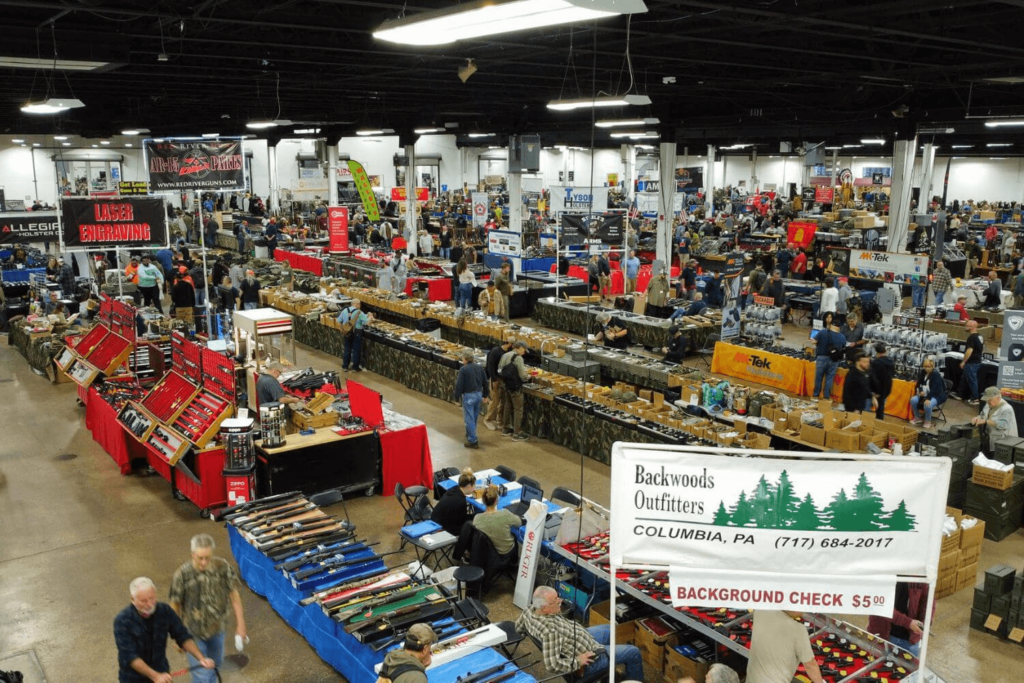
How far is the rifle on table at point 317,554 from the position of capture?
263 inches

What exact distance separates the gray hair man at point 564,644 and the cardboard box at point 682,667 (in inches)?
13.2

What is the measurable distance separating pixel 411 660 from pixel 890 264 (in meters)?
14.7

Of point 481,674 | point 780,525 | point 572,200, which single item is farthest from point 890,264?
point 780,525

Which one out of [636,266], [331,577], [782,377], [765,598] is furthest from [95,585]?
[636,266]

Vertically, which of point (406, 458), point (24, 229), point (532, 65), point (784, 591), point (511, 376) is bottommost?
point (406, 458)

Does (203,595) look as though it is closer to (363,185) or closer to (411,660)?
(411,660)

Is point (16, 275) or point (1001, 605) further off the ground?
point (16, 275)

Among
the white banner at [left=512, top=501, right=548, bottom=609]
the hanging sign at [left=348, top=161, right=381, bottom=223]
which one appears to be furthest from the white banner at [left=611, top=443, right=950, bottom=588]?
the hanging sign at [left=348, top=161, right=381, bottom=223]

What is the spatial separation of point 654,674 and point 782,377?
347 inches

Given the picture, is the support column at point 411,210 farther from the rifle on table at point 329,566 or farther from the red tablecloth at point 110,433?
the rifle on table at point 329,566

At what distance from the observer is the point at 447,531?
7.58m

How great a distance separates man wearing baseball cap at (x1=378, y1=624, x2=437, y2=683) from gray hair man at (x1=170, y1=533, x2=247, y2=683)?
1.29 m

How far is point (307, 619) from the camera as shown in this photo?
6570mm

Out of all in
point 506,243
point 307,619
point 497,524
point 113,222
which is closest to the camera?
point 307,619
